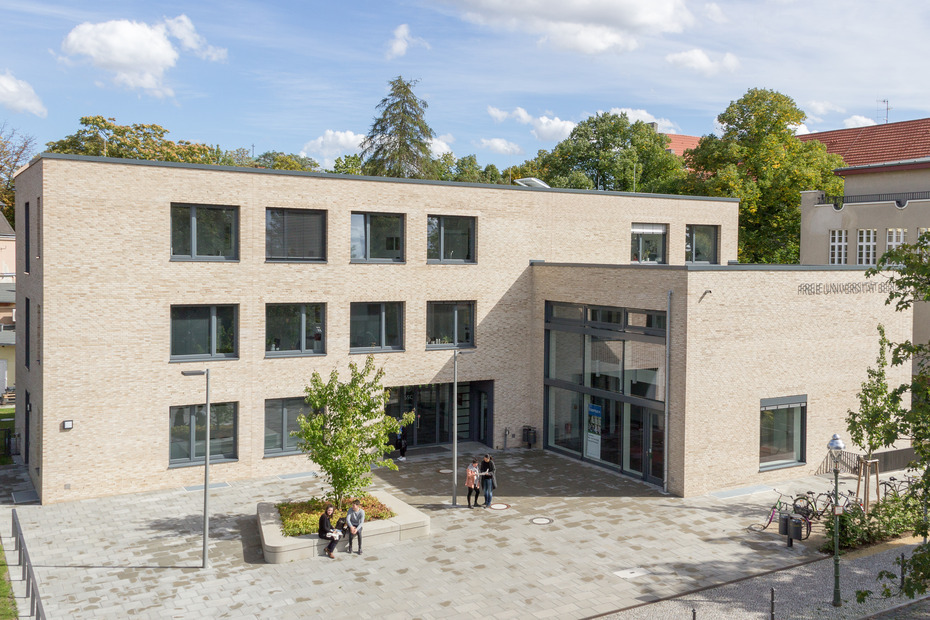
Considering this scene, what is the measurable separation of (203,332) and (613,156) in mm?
38404

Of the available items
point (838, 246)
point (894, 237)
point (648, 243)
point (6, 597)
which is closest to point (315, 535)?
point (6, 597)

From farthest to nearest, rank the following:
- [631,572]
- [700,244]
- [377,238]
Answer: [700,244] < [377,238] < [631,572]

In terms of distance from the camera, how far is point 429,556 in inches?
723

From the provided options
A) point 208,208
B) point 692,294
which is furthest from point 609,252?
point 208,208

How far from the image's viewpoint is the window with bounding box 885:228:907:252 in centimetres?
3694

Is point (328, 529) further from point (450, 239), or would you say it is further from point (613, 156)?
point (613, 156)

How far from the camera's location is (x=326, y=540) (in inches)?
733

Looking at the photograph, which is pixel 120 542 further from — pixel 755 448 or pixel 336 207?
pixel 755 448

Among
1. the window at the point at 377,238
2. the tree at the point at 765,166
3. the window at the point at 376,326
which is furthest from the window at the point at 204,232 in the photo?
the tree at the point at 765,166

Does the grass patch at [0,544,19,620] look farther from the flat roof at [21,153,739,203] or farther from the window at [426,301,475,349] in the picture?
the window at [426,301,475,349]

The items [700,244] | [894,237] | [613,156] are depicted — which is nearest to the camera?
[700,244]

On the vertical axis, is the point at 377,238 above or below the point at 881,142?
below

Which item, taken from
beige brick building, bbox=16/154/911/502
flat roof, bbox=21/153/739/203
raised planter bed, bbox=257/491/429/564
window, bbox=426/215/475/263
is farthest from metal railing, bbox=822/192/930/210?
raised planter bed, bbox=257/491/429/564

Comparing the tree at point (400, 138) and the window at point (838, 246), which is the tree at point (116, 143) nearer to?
the tree at point (400, 138)
